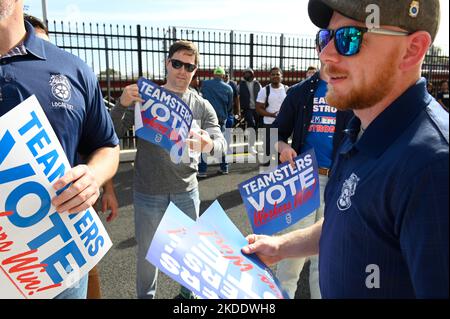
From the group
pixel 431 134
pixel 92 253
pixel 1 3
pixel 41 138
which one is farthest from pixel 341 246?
pixel 1 3

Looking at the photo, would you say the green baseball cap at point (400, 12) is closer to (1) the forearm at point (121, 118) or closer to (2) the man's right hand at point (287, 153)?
(2) the man's right hand at point (287, 153)

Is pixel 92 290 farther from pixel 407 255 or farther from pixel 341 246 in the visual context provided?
pixel 407 255

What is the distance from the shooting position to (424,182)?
75 centimetres

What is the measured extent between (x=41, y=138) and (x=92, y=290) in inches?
62.8

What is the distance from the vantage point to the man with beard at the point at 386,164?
29.4 inches

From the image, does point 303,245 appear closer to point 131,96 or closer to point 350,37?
point 350,37

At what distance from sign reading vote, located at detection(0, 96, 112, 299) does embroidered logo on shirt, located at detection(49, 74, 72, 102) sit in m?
0.15

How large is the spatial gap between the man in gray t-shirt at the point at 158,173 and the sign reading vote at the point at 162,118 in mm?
63

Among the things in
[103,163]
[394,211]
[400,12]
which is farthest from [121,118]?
[394,211]

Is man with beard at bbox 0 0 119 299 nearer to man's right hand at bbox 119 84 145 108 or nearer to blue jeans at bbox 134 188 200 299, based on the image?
man's right hand at bbox 119 84 145 108

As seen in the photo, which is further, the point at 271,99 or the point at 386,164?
the point at 271,99

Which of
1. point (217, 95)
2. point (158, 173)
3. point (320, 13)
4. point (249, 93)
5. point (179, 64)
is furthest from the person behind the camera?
point (249, 93)

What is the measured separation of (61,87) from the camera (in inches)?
57.0

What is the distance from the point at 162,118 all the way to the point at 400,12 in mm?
1711
